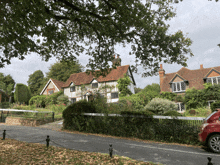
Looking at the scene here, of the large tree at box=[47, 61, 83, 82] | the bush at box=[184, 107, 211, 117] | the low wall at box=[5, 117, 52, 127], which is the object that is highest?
the large tree at box=[47, 61, 83, 82]

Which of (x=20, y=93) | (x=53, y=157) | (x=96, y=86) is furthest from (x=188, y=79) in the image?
(x=20, y=93)

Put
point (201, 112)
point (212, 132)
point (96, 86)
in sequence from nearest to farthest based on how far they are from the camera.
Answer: point (212, 132) < point (201, 112) < point (96, 86)

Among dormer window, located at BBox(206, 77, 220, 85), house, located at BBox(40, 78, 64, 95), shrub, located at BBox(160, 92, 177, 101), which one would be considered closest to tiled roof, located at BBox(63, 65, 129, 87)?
house, located at BBox(40, 78, 64, 95)

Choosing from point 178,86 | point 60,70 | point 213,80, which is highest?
point 60,70

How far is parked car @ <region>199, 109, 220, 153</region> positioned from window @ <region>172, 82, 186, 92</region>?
74.6 ft

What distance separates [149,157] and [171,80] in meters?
25.3

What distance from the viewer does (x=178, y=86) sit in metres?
29.1

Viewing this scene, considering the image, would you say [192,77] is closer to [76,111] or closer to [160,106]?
[160,106]

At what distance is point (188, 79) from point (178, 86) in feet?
7.55

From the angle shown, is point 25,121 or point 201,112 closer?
point 25,121

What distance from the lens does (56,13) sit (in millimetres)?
9188

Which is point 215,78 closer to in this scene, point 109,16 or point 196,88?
point 196,88

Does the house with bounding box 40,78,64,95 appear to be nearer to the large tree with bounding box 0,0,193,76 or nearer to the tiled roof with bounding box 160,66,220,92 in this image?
the tiled roof with bounding box 160,66,220,92

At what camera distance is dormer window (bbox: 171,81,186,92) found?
94.3ft
